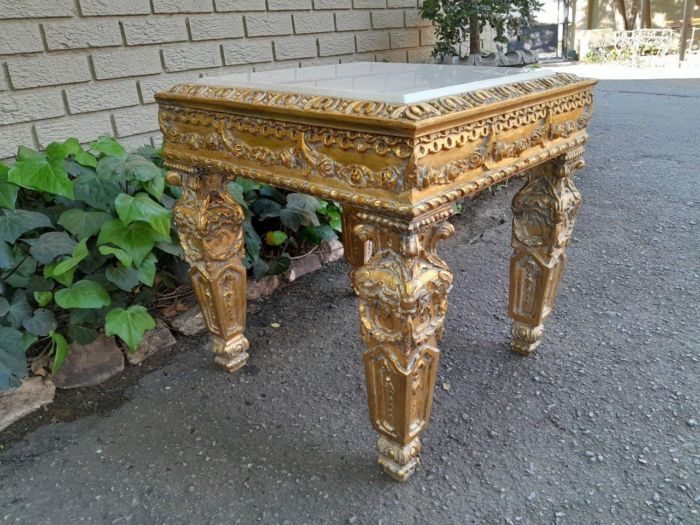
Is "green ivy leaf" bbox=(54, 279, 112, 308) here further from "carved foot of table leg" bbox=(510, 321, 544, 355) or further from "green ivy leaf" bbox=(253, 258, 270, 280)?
"carved foot of table leg" bbox=(510, 321, 544, 355)

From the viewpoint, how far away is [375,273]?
1068mm

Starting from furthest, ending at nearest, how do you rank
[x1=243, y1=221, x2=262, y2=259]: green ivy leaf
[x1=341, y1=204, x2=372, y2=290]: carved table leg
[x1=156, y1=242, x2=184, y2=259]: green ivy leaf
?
[x1=243, y1=221, x2=262, y2=259]: green ivy leaf, [x1=341, y1=204, x2=372, y2=290]: carved table leg, [x1=156, y1=242, x2=184, y2=259]: green ivy leaf

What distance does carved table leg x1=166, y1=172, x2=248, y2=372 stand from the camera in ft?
4.87

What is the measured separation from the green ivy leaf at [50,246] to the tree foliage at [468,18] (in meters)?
2.72

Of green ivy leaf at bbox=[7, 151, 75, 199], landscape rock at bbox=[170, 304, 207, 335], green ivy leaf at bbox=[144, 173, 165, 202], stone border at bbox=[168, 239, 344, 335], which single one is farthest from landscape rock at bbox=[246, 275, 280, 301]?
green ivy leaf at bbox=[7, 151, 75, 199]

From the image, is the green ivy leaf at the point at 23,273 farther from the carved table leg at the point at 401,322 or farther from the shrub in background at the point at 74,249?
the carved table leg at the point at 401,322

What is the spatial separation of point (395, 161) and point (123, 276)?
1.02m

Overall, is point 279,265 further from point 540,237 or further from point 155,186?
point 540,237

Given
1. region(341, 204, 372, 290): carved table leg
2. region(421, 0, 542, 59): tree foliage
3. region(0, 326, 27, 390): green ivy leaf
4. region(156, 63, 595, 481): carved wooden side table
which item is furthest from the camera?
region(421, 0, 542, 59): tree foliage

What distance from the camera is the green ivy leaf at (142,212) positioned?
1497mm

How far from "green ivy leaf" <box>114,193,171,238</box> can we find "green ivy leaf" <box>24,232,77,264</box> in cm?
19

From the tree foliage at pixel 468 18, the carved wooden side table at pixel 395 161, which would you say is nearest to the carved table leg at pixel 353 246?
the carved wooden side table at pixel 395 161

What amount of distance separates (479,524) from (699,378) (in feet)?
2.92

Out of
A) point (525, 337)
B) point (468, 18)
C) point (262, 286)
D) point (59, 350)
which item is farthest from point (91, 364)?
point (468, 18)
